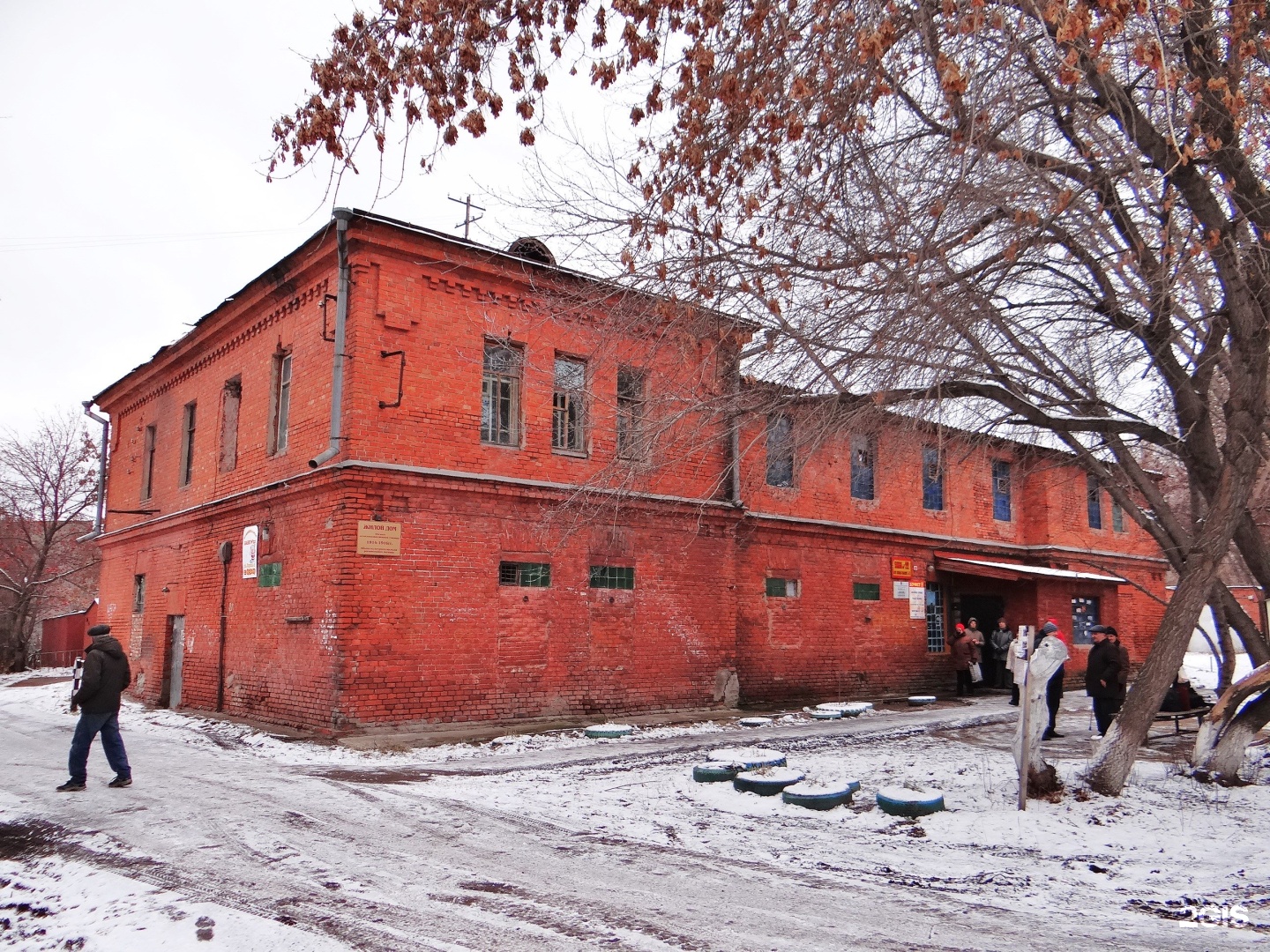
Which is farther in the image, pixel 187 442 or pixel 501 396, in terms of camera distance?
pixel 187 442

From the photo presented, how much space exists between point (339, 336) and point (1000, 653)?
15.6 meters

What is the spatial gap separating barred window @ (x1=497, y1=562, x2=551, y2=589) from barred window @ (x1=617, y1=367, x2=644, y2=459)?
232cm

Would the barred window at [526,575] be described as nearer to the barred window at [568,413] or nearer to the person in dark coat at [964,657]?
the barred window at [568,413]

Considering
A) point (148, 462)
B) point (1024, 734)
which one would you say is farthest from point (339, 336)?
point (1024, 734)

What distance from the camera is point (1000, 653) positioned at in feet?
67.8

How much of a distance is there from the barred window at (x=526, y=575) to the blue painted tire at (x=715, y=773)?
511cm

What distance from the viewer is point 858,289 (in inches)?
315

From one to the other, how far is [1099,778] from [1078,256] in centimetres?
473

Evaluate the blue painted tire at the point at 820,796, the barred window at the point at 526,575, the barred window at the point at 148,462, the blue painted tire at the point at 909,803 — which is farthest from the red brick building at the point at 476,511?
the blue painted tire at the point at 909,803

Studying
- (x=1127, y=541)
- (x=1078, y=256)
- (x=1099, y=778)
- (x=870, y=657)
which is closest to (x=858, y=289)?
(x=1078, y=256)

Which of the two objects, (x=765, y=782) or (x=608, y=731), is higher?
(x=765, y=782)

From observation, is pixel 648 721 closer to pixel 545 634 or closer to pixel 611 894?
pixel 545 634

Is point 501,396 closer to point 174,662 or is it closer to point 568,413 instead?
point 568,413

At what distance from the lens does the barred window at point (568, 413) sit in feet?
48.1
